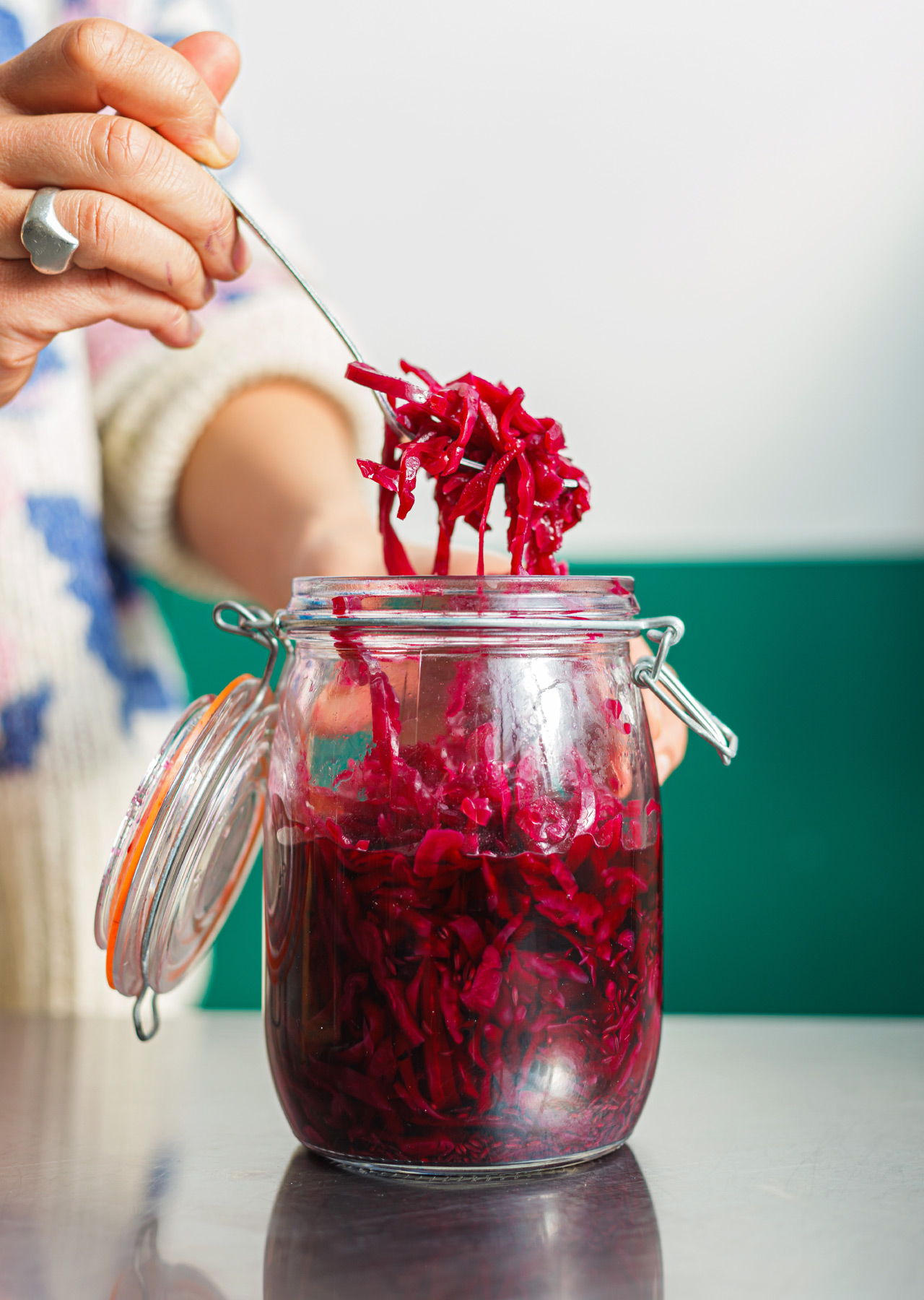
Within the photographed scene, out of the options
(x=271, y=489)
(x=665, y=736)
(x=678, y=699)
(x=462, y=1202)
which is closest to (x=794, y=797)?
(x=271, y=489)

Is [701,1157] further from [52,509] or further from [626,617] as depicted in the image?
[52,509]

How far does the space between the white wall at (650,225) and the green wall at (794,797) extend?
108 millimetres

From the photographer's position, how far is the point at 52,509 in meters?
1.12

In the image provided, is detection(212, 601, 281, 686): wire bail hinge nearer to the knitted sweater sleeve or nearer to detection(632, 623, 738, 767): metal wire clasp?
detection(632, 623, 738, 767): metal wire clasp

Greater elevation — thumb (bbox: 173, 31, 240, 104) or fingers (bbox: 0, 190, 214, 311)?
thumb (bbox: 173, 31, 240, 104)

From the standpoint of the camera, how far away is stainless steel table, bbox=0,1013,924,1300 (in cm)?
43

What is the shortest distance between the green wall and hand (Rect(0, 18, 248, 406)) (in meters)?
1.52

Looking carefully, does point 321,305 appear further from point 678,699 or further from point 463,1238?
point 463,1238

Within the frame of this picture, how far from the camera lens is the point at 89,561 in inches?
45.1

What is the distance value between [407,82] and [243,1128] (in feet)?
6.39

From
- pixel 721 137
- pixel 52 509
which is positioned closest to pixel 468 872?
pixel 52 509

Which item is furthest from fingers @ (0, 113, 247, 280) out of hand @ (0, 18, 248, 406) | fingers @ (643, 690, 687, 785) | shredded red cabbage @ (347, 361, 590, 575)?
fingers @ (643, 690, 687, 785)

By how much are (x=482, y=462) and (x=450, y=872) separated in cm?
20

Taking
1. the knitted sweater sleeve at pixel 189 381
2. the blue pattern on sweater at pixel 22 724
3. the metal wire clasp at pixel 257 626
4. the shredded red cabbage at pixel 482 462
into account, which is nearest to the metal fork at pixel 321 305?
the shredded red cabbage at pixel 482 462
